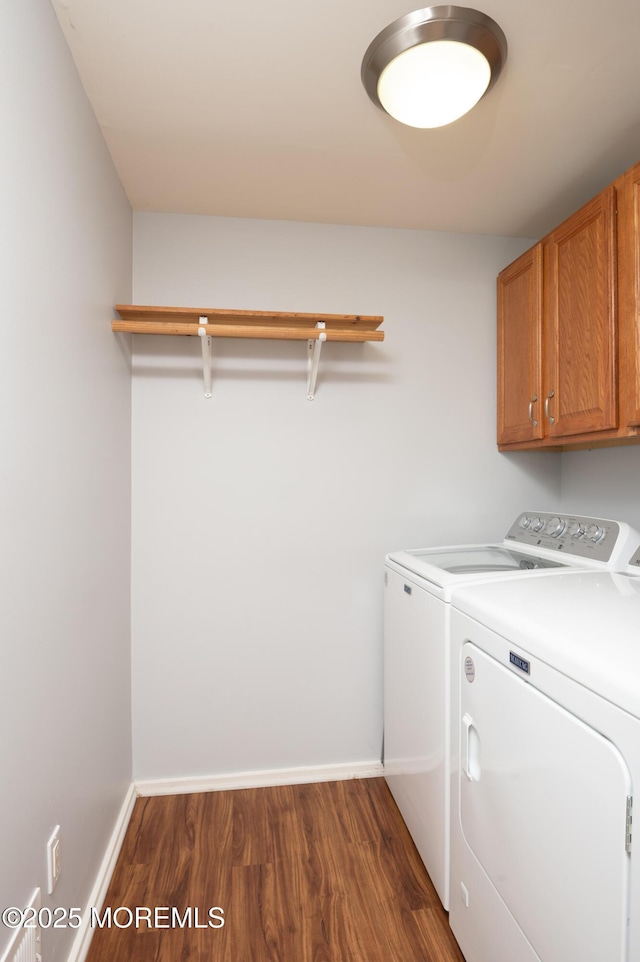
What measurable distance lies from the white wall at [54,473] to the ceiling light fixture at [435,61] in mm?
793

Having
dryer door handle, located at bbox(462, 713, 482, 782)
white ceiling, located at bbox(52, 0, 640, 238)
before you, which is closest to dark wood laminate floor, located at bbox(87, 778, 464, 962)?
dryer door handle, located at bbox(462, 713, 482, 782)

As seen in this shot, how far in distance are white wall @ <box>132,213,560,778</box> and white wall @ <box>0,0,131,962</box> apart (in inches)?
12.1

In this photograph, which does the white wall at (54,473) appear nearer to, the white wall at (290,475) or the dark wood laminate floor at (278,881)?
the dark wood laminate floor at (278,881)

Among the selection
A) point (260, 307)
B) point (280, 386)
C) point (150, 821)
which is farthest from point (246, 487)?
point (150, 821)

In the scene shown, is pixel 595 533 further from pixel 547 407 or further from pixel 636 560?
pixel 547 407

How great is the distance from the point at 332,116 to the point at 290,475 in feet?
4.13

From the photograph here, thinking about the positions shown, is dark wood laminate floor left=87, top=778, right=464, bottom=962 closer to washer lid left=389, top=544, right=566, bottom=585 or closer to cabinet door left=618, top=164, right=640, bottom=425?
washer lid left=389, top=544, right=566, bottom=585

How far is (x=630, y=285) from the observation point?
1.43 m

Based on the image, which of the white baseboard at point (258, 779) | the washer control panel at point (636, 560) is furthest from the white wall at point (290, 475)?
the washer control panel at point (636, 560)

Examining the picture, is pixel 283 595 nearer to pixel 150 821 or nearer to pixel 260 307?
pixel 150 821

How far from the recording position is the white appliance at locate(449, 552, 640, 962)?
2.58 ft

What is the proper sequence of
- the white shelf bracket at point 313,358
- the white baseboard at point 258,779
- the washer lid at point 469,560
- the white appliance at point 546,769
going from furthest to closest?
the white baseboard at point 258,779, the white shelf bracket at point 313,358, the washer lid at point 469,560, the white appliance at point 546,769

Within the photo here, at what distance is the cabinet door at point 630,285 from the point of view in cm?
140

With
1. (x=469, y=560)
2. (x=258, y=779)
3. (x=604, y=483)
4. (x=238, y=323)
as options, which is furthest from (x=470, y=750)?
(x=238, y=323)
